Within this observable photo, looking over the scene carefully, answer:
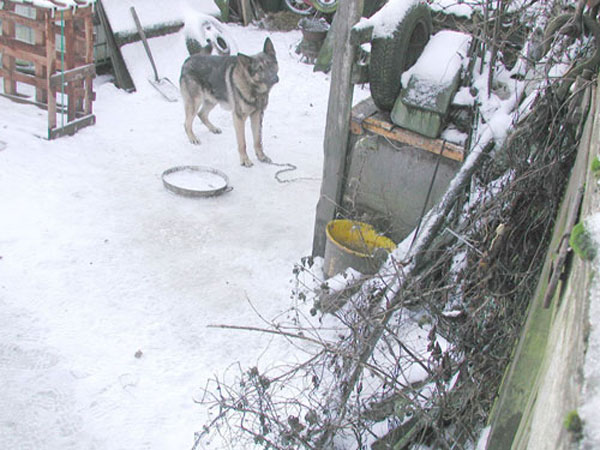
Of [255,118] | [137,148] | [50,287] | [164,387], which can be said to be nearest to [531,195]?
[164,387]

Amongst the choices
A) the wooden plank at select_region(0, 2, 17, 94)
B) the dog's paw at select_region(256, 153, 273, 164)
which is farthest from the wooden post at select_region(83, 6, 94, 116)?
the dog's paw at select_region(256, 153, 273, 164)

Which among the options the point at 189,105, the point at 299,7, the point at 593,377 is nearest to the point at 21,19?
the point at 189,105

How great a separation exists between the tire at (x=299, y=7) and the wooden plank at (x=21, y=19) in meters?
6.54

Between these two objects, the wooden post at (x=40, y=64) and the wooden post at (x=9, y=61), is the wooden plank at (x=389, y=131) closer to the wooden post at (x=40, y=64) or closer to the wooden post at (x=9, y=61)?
the wooden post at (x=40, y=64)

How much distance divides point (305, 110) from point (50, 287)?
5.36m

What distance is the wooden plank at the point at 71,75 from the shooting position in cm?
656

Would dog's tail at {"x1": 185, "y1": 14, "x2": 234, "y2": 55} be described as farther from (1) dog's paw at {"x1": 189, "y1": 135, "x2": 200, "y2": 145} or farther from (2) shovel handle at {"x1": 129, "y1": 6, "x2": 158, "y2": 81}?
(1) dog's paw at {"x1": 189, "y1": 135, "x2": 200, "y2": 145}

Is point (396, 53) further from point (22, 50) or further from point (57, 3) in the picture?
point (22, 50)

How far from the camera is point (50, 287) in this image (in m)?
4.51

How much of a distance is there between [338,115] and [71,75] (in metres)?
3.80

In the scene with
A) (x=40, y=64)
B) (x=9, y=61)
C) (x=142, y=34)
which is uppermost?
(x=142, y=34)

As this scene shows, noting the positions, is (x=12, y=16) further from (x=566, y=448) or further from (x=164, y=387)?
(x=566, y=448)

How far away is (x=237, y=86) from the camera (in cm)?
680

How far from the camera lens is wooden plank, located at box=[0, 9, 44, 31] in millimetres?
6441
